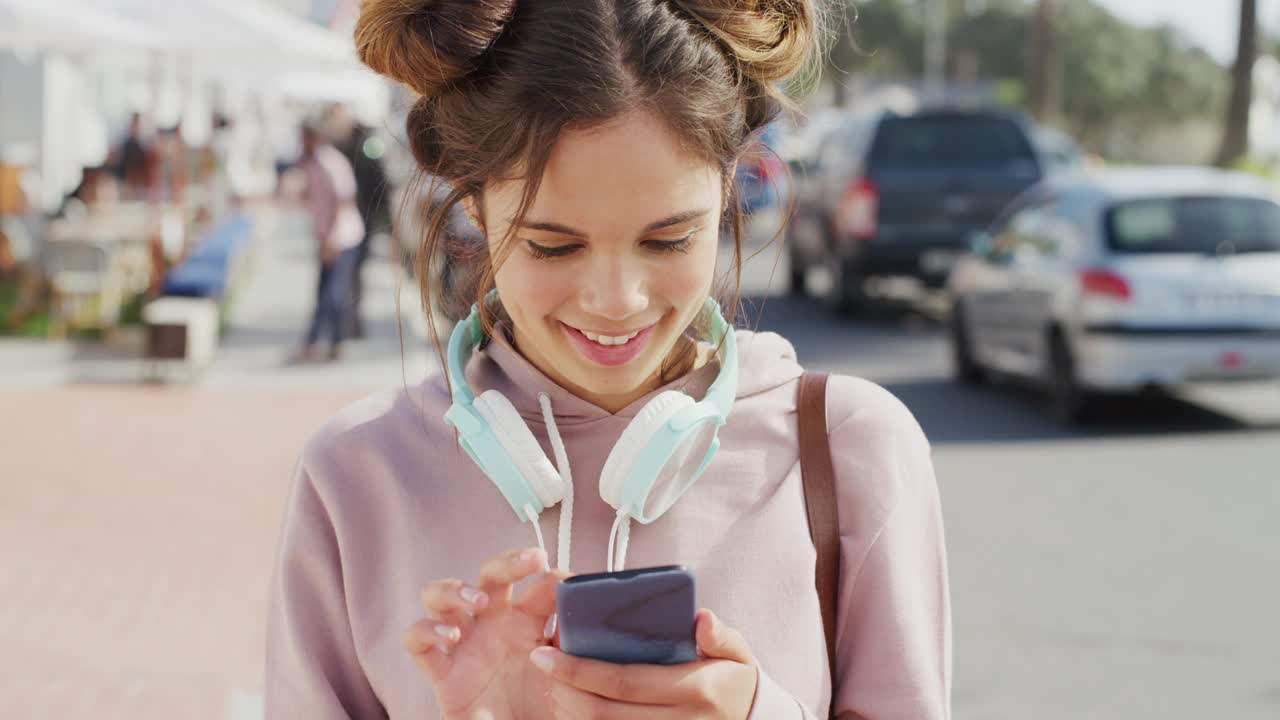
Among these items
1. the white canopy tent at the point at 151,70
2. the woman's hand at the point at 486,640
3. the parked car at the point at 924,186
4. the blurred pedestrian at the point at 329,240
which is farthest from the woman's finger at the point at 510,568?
the parked car at the point at 924,186

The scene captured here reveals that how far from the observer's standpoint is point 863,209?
15.8 metres

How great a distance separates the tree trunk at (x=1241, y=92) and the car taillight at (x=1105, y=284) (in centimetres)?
1775

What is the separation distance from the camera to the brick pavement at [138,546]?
5.79 metres

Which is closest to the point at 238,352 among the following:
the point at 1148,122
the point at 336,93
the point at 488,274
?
the point at 488,274

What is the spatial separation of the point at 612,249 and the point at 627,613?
0.42 m

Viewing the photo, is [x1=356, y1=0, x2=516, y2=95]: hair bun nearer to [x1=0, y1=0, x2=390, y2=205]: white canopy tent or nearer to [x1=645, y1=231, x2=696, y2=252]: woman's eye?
[x1=0, y1=0, x2=390, y2=205]: white canopy tent

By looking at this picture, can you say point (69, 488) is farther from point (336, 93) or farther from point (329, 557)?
point (336, 93)

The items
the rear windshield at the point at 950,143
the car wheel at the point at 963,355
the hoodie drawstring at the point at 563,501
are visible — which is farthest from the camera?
the rear windshield at the point at 950,143

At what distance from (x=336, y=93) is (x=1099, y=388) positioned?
932 inches

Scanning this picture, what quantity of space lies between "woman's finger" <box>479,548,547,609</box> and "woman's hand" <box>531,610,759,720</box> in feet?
0.25

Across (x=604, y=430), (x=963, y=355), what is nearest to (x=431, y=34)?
(x=604, y=430)

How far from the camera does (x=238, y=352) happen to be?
48.9ft

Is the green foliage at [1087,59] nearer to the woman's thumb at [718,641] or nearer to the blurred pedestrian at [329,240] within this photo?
the blurred pedestrian at [329,240]

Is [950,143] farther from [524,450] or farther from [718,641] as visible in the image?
[718,641]
